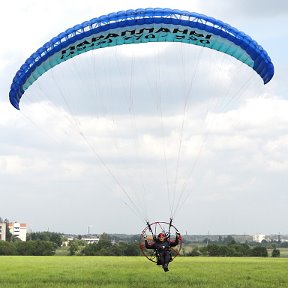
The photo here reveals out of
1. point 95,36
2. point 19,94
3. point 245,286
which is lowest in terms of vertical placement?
point 245,286

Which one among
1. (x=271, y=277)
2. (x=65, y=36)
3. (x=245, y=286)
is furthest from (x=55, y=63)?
(x=271, y=277)

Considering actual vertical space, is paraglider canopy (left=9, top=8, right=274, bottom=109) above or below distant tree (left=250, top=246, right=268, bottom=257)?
above

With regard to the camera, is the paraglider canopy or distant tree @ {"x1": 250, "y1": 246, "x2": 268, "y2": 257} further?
distant tree @ {"x1": 250, "y1": 246, "x2": 268, "y2": 257}

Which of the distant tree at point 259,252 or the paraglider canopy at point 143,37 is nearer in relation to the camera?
the paraglider canopy at point 143,37

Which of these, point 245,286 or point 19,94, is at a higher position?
point 19,94

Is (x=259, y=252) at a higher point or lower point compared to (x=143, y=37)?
lower

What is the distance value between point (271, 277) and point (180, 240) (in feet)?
39.9

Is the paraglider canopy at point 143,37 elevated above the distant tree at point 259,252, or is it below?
above

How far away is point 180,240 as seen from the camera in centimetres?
2045

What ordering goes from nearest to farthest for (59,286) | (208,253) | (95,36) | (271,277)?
(95,36)
(59,286)
(271,277)
(208,253)

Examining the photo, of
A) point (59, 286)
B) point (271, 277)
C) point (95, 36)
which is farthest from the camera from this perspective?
point (271, 277)

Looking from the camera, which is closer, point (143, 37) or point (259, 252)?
point (143, 37)

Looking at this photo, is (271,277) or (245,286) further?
(271,277)

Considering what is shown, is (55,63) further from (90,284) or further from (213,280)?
(213,280)
